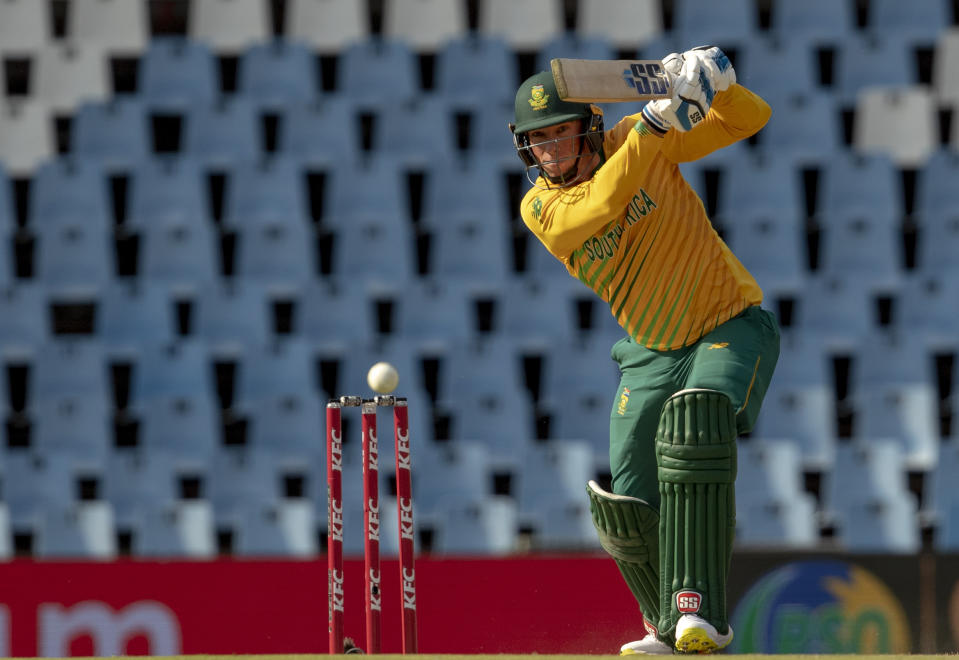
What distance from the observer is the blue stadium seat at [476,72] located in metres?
8.86

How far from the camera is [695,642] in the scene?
117 inches

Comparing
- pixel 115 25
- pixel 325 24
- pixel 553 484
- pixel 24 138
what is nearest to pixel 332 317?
pixel 553 484

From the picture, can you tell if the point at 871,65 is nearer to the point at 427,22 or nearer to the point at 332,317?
the point at 427,22

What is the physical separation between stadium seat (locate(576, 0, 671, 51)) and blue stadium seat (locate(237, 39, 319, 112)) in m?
1.84

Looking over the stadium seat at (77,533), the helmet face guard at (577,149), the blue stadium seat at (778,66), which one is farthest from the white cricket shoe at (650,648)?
the blue stadium seat at (778,66)

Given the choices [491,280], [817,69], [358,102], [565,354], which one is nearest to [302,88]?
[358,102]

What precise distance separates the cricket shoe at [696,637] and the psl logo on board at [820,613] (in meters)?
2.64

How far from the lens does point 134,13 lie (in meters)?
8.86

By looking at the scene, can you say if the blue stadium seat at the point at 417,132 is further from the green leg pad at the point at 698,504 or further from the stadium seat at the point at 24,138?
the green leg pad at the point at 698,504

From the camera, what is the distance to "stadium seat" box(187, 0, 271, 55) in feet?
29.2

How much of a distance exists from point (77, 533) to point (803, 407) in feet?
13.3

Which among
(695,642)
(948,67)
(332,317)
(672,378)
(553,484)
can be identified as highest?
(948,67)

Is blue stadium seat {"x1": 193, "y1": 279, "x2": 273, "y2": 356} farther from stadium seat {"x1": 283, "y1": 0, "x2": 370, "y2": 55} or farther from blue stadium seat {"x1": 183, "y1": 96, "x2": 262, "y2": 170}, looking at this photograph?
stadium seat {"x1": 283, "y1": 0, "x2": 370, "y2": 55}

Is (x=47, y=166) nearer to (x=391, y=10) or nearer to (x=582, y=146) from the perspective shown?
(x=391, y=10)
